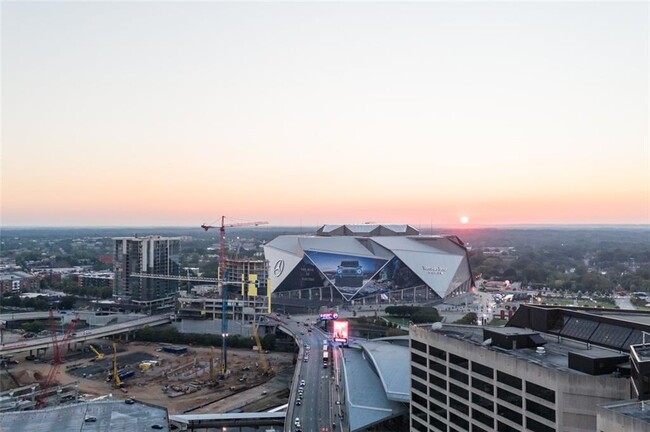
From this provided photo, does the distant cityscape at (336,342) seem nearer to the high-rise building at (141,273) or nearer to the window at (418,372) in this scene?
the window at (418,372)

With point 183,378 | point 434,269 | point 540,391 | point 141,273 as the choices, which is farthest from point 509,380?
point 141,273

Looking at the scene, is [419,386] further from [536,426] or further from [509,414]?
[536,426]

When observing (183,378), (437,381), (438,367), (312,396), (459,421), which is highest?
(438,367)

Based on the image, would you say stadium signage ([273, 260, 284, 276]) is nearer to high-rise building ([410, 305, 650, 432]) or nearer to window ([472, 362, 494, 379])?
high-rise building ([410, 305, 650, 432])

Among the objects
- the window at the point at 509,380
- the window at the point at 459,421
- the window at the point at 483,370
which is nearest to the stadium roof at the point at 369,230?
the window at the point at 459,421

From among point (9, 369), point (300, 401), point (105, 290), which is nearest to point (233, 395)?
point (300, 401)

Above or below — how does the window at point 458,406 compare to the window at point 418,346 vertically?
below

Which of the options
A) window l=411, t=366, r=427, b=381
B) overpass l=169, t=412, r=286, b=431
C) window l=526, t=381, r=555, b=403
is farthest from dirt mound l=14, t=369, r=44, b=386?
window l=526, t=381, r=555, b=403
